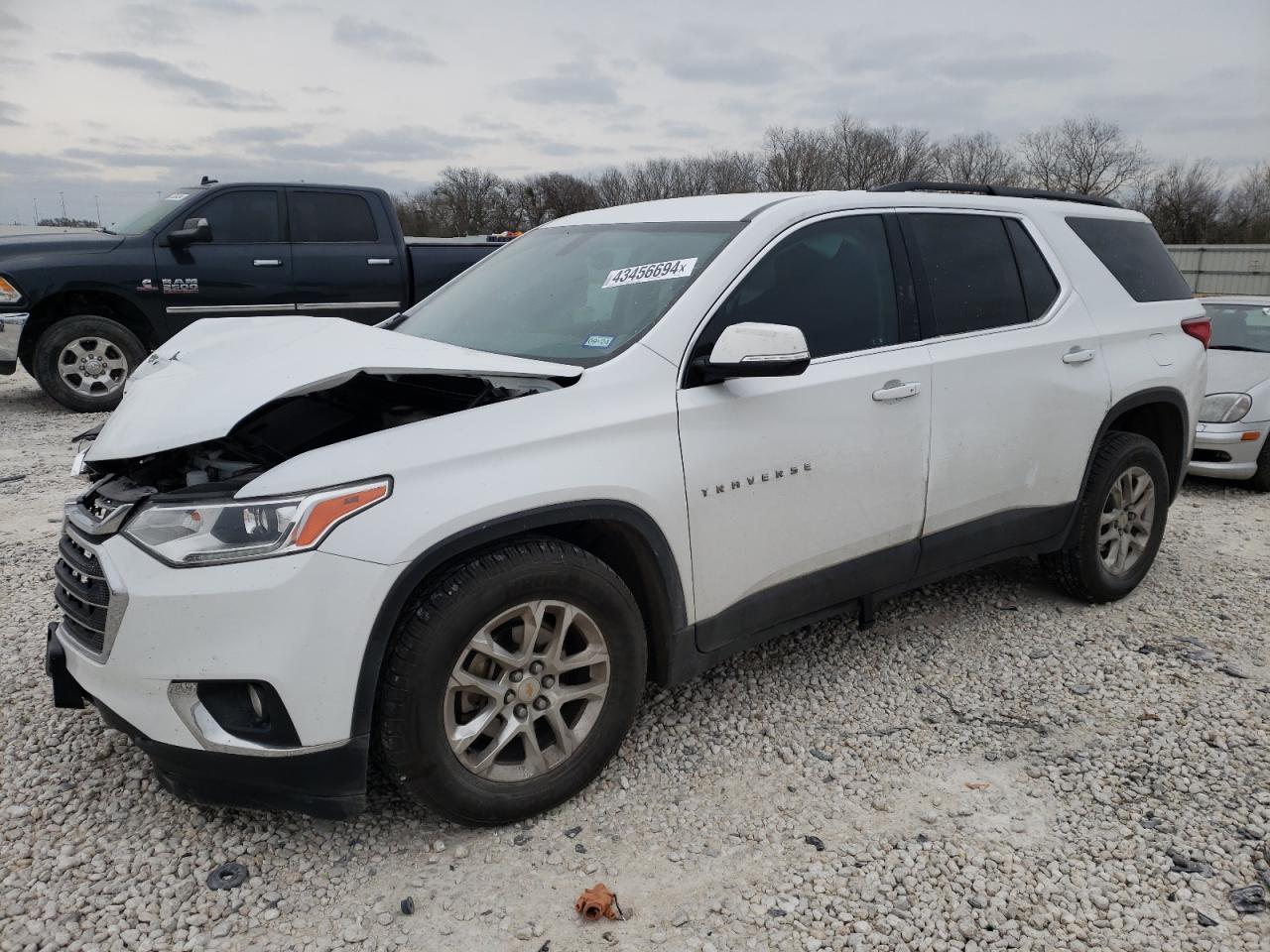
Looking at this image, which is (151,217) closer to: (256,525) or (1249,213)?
(256,525)

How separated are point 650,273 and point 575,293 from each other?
302 mm

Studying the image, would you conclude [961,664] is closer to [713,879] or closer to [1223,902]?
[1223,902]

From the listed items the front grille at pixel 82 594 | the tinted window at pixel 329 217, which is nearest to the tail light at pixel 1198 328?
the front grille at pixel 82 594

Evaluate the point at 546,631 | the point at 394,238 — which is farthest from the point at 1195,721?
Result: the point at 394,238

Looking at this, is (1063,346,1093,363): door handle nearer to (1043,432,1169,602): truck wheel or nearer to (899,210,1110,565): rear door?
(899,210,1110,565): rear door

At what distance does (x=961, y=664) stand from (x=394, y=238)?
24.1 ft

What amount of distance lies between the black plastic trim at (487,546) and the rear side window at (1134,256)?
2671mm

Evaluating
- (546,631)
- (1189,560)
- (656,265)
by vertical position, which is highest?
(656,265)

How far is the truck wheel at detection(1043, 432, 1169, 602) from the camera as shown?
409 centimetres

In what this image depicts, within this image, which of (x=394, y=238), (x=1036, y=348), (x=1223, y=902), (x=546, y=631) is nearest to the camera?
(x=1223, y=902)

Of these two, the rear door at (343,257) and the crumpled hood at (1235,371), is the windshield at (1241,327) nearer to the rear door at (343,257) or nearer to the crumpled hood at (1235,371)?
the crumpled hood at (1235,371)

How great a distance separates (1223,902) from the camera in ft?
7.85

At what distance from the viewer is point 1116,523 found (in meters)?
4.29

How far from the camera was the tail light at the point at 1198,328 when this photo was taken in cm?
434
